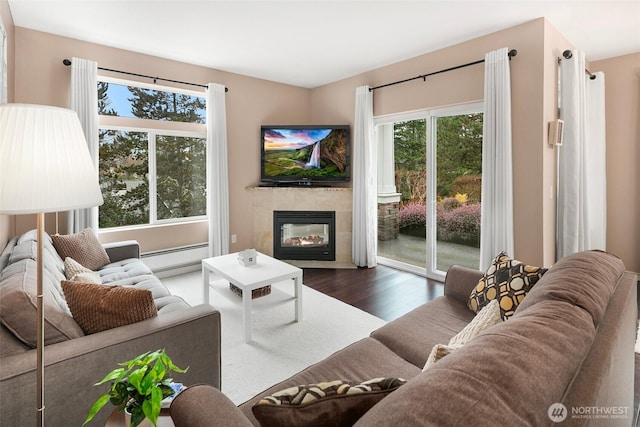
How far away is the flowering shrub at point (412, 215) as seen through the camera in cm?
430

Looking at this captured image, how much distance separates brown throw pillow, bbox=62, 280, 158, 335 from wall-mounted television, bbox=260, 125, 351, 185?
3.55m

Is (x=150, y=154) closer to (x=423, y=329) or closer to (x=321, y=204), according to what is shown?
(x=321, y=204)

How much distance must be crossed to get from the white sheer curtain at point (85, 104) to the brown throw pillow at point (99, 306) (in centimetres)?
241

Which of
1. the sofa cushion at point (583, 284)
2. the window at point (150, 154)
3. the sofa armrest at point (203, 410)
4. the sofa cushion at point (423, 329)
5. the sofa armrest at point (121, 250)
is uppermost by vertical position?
the window at point (150, 154)

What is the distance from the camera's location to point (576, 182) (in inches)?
132

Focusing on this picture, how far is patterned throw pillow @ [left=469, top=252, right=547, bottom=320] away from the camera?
1.72 metres

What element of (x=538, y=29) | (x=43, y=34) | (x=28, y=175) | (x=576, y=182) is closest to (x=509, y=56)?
(x=538, y=29)

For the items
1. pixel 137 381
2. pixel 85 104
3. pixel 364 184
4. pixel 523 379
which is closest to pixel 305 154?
pixel 364 184

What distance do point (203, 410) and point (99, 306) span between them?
947mm

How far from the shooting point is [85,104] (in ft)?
11.7

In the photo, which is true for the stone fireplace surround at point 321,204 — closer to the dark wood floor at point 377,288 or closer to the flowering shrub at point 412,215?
the dark wood floor at point 377,288

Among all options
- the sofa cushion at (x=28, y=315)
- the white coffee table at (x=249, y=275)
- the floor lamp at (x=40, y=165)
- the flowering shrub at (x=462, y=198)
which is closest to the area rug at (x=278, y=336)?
the white coffee table at (x=249, y=275)

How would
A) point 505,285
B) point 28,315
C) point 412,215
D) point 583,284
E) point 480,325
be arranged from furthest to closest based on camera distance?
point 412,215 < point 505,285 < point 480,325 < point 28,315 < point 583,284

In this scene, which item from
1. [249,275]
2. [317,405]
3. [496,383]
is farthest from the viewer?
[249,275]
